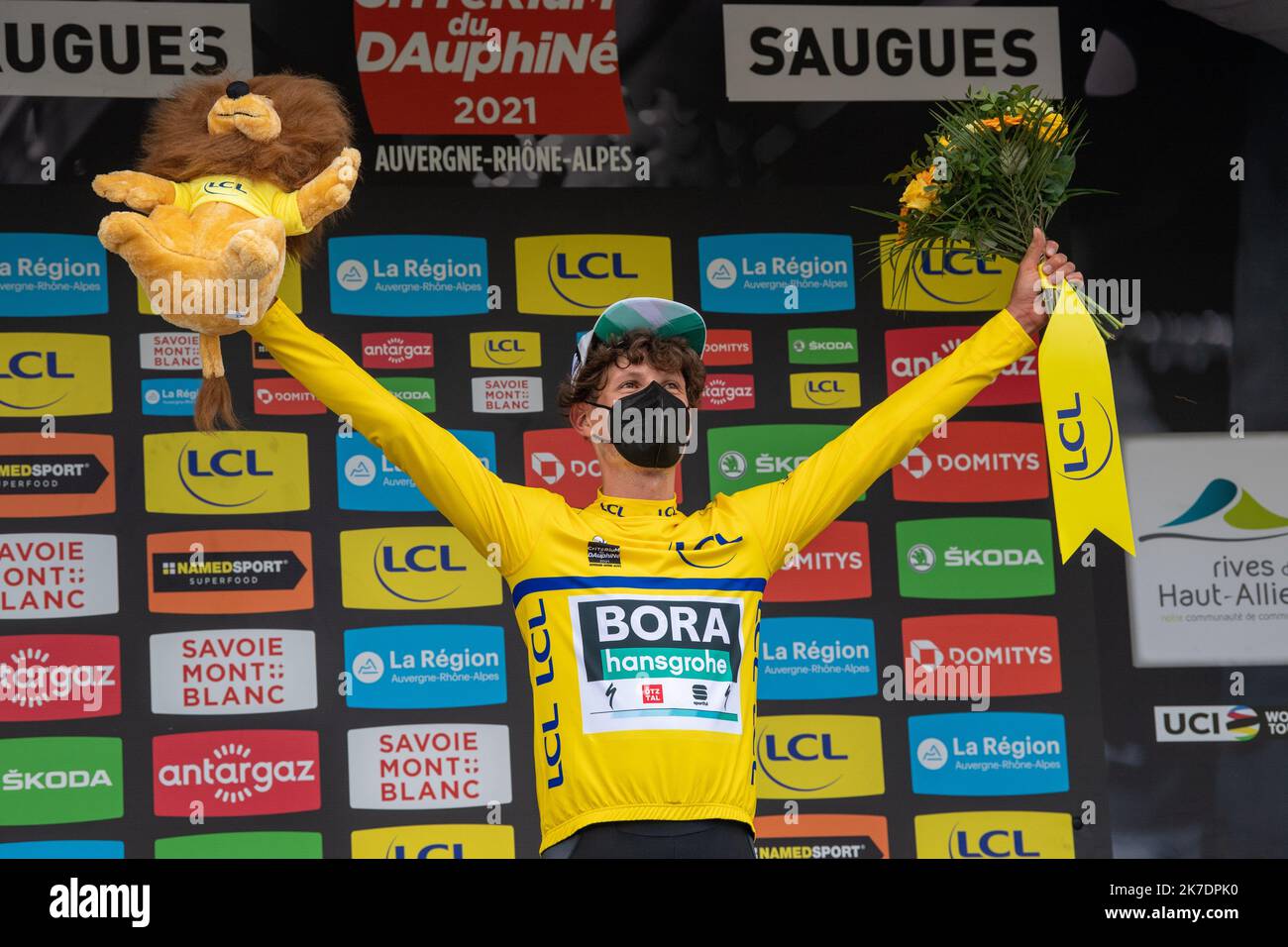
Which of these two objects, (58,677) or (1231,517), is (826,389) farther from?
(58,677)

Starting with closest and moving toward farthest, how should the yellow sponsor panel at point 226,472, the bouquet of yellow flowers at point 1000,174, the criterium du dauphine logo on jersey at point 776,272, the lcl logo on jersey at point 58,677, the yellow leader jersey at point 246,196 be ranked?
the yellow leader jersey at point 246,196 → the bouquet of yellow flowers at point 1000,174 → the lcl logo on jersey at point 58,677 → the yellow sponsor panel at point 226,472 → the criterium du dauphine logo on jersey at point 776,272

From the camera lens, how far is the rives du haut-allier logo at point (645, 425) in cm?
273

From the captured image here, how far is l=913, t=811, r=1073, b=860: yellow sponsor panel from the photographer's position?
176 inches

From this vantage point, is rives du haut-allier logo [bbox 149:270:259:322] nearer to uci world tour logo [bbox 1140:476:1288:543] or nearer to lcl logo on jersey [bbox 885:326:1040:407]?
lcl logo on jersey [bbox 885:326:1040:407]

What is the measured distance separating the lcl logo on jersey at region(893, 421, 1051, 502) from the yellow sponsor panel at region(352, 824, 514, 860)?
147 cm

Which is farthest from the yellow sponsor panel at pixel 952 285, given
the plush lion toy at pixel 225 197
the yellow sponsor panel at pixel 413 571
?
the plush lion toy at pixel 225 197

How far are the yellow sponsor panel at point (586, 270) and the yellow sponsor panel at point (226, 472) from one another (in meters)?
0.76

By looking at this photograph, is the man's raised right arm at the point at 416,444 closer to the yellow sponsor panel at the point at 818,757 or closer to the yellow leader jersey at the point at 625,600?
the yellow leader jersey at the point at 625,600

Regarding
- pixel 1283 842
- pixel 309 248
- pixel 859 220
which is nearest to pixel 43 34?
pixel 309 248

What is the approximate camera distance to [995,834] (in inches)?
177

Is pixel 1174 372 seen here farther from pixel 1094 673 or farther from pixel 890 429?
pixel 890 429

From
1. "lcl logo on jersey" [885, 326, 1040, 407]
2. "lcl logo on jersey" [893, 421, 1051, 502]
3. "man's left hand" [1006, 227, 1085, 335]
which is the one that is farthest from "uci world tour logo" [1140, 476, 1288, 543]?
"man's left hand" [1006, 227, 1085, 335]

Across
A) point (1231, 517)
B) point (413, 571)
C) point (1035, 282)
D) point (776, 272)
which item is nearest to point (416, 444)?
point (1035, 282)
